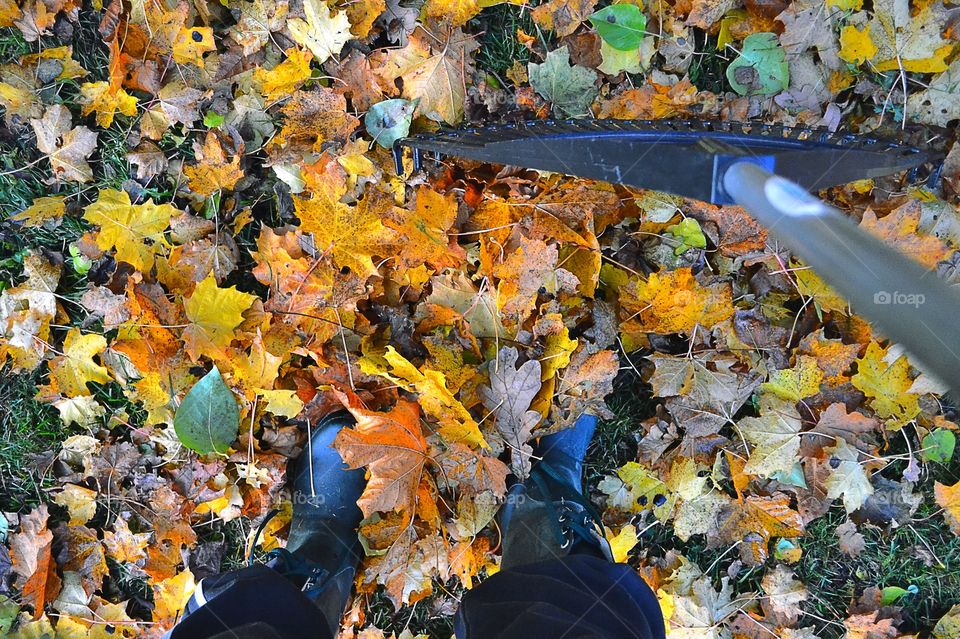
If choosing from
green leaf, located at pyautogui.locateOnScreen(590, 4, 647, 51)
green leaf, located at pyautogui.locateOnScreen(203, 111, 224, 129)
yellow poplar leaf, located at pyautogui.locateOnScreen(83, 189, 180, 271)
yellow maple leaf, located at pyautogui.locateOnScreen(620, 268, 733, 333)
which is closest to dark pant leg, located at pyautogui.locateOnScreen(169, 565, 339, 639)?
yellow poplar leaf, located at pyautogui.locateOnScreen(83, 189, 180, 271)

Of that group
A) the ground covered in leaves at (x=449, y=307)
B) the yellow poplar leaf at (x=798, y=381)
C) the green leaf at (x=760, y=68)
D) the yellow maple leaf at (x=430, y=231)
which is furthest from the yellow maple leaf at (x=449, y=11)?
the yellow poplar leaf at (x=798, y=381)

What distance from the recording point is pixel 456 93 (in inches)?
67.8

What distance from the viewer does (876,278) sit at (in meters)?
0.73

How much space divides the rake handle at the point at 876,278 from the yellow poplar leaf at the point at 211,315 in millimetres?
1293

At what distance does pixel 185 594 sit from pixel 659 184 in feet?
5.76

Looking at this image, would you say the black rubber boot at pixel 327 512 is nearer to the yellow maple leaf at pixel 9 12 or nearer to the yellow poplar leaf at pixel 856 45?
the yellow maple leaf at pixel 9 12

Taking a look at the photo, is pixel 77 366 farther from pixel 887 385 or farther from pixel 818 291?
pixel 887 385

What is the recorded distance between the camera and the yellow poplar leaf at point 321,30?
5.42 ft

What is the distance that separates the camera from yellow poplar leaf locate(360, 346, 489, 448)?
159 cm

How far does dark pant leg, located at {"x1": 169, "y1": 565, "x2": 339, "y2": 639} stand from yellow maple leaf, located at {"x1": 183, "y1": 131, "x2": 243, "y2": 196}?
3.42 ft

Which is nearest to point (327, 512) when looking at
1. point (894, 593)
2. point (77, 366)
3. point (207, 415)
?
point (207, 415)

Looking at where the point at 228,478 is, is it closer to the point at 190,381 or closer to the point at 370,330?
the point at 190,381

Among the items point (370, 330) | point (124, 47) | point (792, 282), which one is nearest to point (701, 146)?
point (792, 282)

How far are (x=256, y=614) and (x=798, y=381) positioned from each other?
1425 mm
